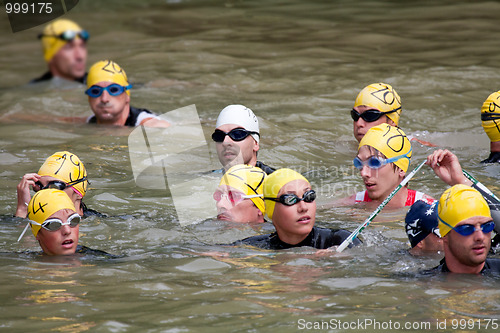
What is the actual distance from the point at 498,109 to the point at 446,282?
3.82 metres

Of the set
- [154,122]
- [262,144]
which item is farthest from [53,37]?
[262,144]

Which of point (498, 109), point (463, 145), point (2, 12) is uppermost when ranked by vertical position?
point (2, 12)

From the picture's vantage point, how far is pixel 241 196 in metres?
7.49

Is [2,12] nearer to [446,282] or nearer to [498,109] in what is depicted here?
[498,109]

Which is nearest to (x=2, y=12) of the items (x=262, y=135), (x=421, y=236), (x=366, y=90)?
(x=262, y=135)

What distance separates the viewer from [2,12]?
71.0 feet

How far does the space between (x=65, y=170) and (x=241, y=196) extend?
196cm

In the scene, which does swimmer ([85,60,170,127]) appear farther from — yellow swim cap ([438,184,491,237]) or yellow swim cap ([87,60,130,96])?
yellow swim cap ([438,184,491,237])

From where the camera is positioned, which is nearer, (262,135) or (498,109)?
(498,109)

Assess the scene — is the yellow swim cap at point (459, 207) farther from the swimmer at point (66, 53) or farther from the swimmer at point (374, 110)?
the swimmer at point (66, 53)

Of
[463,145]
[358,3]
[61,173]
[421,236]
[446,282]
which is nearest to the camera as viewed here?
[446,282]

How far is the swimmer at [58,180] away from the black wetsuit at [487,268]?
3.75 metres

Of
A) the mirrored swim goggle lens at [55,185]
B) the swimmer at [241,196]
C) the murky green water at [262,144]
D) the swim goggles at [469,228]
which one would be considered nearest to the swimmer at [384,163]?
the murky green water at [262,144]

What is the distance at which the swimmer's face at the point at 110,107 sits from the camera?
11469mm
